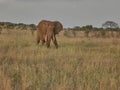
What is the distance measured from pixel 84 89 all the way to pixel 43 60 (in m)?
3.92

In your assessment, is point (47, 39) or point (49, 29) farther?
point (49, 29)

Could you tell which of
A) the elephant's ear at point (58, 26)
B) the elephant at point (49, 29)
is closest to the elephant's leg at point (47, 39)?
the elephant at point (49, 29)

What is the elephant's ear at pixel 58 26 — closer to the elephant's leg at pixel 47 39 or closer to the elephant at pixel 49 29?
the elephant at pixel 49 29

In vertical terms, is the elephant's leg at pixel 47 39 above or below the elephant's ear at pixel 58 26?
below

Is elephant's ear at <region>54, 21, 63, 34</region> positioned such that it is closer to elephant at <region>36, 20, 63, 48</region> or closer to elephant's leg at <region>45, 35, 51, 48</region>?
elephant at <region>36, 20, 63, 48</region>

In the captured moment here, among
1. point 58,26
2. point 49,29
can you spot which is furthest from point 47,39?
point 58,26

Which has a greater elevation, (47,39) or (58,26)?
(58,26)

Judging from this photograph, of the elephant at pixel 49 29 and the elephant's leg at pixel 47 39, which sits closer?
the elephant's leg at pixel 47 39

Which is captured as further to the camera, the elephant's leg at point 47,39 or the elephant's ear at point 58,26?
the elephant's ear at point 58,26

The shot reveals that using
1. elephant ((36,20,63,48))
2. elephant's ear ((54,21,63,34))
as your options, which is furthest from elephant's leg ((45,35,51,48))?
elephant's ear ((54,21,63,34))

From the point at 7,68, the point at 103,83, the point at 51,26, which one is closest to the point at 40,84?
the point at 103,83

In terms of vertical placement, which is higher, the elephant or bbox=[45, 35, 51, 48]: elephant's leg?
the elephant

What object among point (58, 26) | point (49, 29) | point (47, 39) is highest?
point (58, 26)

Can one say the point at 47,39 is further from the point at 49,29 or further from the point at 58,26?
the point at 58,26
